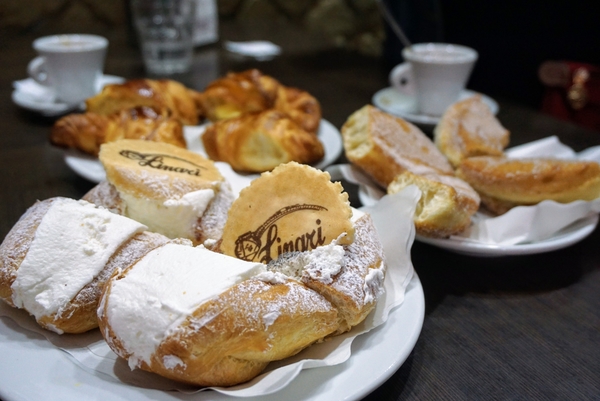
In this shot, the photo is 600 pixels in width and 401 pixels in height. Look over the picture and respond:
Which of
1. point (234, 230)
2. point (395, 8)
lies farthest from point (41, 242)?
point (395, 8)

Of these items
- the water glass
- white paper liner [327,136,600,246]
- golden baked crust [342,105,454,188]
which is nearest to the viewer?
white paper liner [327,136,600,246]

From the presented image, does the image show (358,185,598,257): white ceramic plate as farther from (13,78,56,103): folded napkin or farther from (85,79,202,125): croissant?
(13,78,56,103): folded napkin

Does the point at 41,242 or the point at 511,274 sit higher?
the point at 41,242

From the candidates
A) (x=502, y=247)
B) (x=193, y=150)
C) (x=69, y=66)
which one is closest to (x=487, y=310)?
(x=502, y=247)

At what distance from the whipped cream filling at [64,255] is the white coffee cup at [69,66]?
1.14m

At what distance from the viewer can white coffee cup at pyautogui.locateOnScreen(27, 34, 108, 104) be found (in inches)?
67.7

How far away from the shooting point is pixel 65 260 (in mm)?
725

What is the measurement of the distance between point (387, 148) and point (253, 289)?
65 cm

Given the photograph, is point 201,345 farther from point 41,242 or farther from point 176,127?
point 176,127

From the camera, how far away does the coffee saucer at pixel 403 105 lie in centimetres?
178

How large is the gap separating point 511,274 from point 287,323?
23.3 inches

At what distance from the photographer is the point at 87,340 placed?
73 cm

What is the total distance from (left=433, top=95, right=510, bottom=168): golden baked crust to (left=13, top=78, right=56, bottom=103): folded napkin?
1.36 m

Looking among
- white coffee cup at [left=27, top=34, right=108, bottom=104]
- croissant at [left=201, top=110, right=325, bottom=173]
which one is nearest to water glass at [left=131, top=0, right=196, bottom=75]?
white coffee cup at [left=27, top=34, right=108, bottom=104]
